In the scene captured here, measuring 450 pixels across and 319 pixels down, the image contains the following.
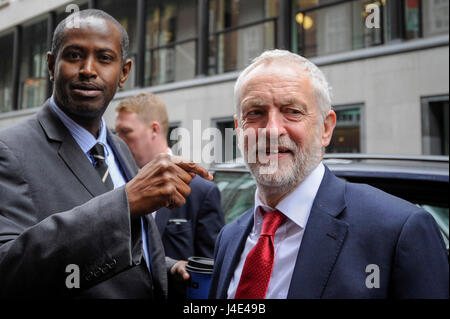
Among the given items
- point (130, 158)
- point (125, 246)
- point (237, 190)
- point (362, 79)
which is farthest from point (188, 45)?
point (125, 246)

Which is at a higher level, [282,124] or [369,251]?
[282,124]

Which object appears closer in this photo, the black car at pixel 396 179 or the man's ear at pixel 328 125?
the man's ear at pixel 328 125

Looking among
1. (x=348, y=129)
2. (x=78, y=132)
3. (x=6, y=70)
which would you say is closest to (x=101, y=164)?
(x=78, y=132)

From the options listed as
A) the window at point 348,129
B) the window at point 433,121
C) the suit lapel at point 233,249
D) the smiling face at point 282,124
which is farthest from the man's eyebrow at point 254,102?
the window at point 348,129

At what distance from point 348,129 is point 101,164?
9.28 metres

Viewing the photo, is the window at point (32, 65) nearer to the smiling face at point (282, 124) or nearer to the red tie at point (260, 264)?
the smiling face at point (282, 124)

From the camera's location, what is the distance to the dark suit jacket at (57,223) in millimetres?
1371

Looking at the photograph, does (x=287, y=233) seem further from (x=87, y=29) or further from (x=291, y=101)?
(x=87, y=29)

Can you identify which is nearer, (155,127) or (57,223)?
(57,223)

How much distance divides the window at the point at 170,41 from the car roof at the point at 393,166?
11018 mm

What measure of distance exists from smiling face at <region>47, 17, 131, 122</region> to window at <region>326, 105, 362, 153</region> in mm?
9061

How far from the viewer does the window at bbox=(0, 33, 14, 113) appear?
18828 millimetres

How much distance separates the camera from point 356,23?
424 inches

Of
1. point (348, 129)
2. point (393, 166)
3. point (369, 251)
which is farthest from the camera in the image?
point (348, 129)
